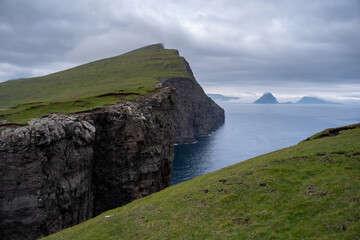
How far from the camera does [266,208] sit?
A: 19.0m

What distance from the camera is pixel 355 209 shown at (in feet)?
51.4

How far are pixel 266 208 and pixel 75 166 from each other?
113ft

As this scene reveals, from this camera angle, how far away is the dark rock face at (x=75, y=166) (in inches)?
1320

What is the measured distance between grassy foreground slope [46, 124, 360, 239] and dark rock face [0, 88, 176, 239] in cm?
1506

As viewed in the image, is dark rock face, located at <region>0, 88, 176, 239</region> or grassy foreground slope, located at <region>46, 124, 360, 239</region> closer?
grassy foreground slope, located at <region>46, 124, 360, 239</region>

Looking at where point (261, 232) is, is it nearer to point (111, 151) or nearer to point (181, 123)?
point (111, 151)

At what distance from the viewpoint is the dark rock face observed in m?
33.5

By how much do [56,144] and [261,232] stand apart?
3442cm

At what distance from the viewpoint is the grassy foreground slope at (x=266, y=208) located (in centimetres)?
1581

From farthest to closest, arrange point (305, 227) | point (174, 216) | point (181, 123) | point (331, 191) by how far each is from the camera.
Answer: point (181, 123)
point (174, 216)
point (331, 191)
point (305, 227)

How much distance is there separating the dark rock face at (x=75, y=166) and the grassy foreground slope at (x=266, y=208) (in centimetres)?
1506

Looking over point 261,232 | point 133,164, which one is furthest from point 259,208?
point 133,164

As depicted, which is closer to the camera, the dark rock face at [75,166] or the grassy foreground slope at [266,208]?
the grassy foreground slope at [266,208]

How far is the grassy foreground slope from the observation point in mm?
15812
